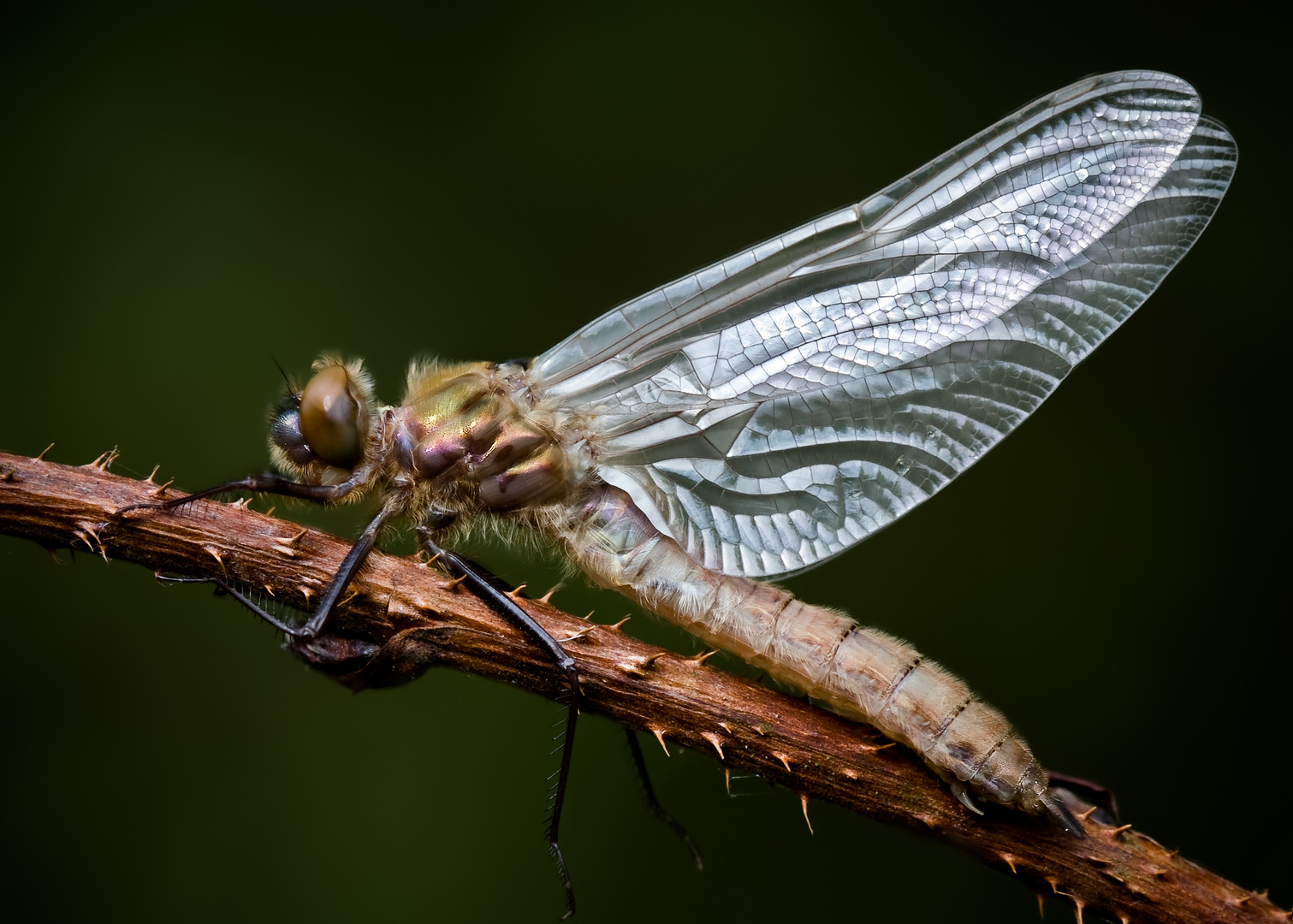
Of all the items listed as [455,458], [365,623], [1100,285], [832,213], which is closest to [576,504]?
[455,458]

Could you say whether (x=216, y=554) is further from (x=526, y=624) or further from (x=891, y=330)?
(x=891, y=330)

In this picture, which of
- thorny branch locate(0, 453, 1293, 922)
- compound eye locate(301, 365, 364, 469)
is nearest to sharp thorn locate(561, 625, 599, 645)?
thorny branch locate(0, 453, 1293, 922)

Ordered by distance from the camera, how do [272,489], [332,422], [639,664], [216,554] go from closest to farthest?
1. [216,554]
2. [639,664]
3. [272,489]
4. [332,422]

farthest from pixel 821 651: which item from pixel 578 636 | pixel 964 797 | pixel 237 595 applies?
pixel 237 595

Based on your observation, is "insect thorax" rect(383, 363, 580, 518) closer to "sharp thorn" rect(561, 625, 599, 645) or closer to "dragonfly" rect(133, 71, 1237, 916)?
"dragonfly" rect(133, 71, 1237, 916)

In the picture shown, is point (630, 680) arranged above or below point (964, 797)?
above

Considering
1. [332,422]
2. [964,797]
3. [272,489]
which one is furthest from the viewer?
[332,422]

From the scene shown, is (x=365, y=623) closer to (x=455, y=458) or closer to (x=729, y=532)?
(x=455, y=458)
